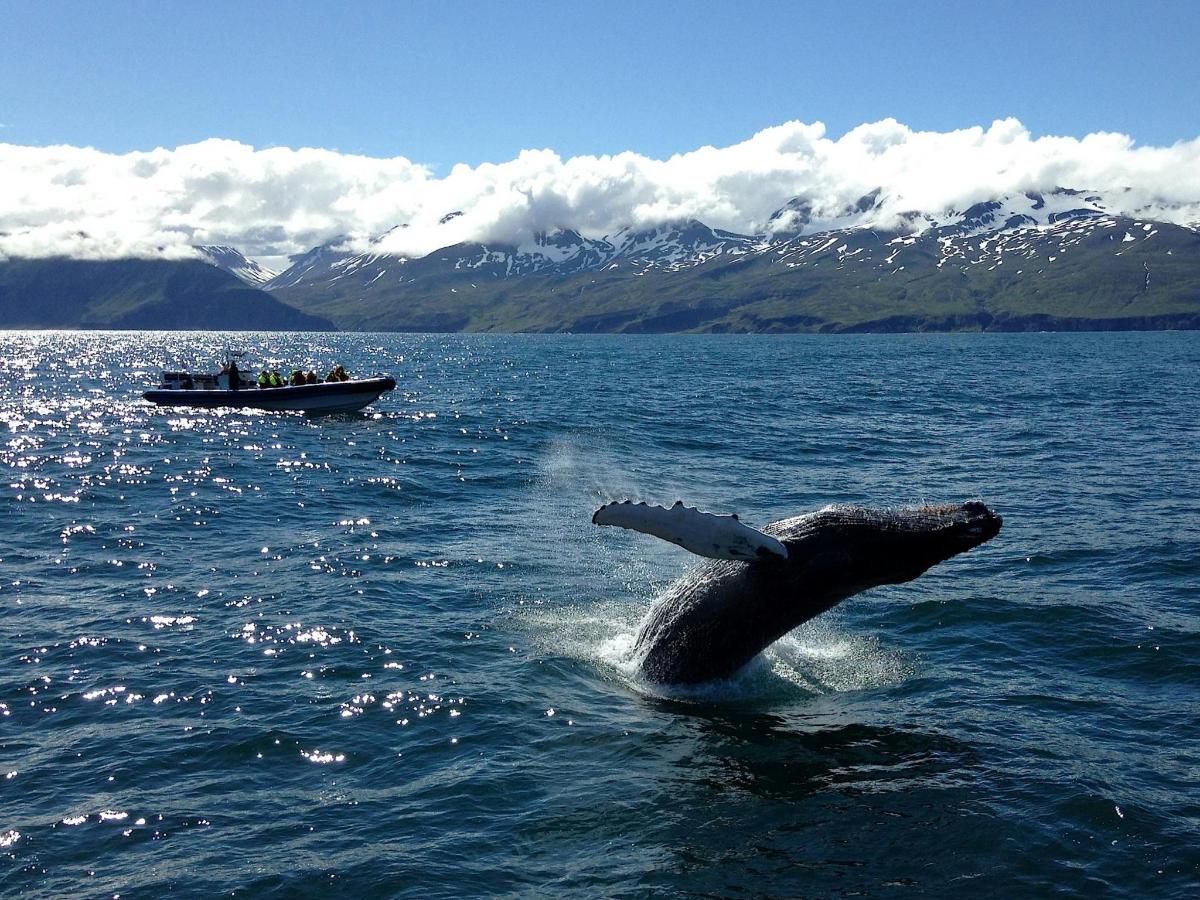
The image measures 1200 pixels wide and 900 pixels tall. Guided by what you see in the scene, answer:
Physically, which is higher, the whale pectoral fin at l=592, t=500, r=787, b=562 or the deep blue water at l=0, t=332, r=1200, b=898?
the whale pectoral fin at l=592, t=500, r=787, b=562

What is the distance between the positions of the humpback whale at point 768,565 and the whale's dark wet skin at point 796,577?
0.05 feet

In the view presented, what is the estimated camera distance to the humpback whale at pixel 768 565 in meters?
11.9

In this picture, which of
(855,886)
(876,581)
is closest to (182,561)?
(876,581)

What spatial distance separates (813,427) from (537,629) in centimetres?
3157

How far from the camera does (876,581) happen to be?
1347cm

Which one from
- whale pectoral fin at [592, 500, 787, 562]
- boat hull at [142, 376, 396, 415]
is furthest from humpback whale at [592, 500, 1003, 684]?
boat hull at [142, 376, 396, 415]

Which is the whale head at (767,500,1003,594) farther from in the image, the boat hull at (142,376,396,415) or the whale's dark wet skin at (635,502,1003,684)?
the boat hull at (142,376,396,415)

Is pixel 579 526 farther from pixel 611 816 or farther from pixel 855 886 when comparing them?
pixel 855 886

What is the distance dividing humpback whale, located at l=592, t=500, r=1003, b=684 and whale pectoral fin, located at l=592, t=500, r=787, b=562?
0.04ft

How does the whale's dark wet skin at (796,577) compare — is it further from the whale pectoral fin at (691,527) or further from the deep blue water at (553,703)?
the whale pectoral fin at (691,527)

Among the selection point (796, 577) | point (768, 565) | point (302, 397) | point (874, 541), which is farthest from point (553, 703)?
point (302, 397)

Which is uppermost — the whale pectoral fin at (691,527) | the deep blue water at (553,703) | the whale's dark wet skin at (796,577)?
the whale pectoral fin at (691,527)

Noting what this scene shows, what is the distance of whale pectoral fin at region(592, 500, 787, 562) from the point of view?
11.7 meters

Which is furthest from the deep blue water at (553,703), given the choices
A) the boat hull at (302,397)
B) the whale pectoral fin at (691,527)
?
the boat hull at (302,397)
